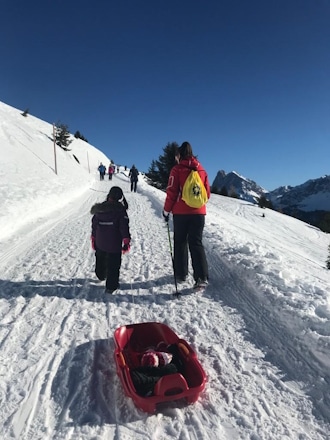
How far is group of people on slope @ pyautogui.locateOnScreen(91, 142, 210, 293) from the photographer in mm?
5145

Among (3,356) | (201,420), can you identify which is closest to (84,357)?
(3,356)

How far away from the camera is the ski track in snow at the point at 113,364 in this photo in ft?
8.21

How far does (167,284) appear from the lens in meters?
5.71

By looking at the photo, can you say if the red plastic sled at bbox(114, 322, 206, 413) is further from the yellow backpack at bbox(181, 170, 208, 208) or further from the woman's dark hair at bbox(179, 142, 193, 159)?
the woman's dark hair at bbox(179, 142, 193, 159)

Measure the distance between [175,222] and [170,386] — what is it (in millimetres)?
3125

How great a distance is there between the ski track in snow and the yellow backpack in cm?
147

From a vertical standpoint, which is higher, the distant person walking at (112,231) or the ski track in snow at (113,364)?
the distant person walking at (112,231)

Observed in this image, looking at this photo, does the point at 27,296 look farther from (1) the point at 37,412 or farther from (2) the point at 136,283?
(1) the point at 37,412

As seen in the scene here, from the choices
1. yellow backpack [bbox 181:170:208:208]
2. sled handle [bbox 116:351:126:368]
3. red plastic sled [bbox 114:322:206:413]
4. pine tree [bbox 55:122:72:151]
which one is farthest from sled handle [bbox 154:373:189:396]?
pine tree [bbox 55:122:72:151]

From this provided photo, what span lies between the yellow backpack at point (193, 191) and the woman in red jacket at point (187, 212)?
66mm

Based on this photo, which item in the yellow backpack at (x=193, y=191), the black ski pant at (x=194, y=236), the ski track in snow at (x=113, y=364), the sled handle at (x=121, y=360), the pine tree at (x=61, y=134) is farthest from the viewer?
the pine tree at (x=61, y=134)

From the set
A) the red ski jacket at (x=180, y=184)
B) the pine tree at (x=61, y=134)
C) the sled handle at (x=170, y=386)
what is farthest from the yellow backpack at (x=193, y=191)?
the pine tree at (x=61, y=134)

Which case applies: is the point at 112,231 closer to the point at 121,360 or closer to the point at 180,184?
the point at 180,184

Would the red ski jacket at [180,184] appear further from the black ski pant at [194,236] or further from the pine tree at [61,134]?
the pine tree at [61,134]
